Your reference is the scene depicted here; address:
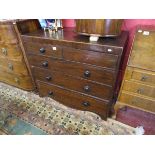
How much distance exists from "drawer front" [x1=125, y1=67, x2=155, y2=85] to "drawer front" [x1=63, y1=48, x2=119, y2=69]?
7.2 inches

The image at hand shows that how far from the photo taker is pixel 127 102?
137 centimetres

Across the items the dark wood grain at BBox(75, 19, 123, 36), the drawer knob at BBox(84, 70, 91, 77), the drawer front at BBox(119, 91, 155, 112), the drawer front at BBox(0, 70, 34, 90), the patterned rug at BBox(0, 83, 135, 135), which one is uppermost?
the dark wood grain at BBox(75, 19, 123, 36)

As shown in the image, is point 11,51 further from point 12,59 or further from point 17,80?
point 17,80

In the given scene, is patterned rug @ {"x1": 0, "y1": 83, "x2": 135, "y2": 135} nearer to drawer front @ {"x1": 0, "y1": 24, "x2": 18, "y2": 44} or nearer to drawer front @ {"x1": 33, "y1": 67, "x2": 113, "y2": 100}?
drawer front @ {"x1": 33, "y1": 67, "x2": 113, "y2": 100}

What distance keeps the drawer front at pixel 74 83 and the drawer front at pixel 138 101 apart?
6.0 inches

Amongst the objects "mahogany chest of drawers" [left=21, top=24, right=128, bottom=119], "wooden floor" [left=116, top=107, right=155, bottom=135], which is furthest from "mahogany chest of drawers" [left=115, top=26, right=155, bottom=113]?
"wooden floor" [left=116, top=107, right=155, bottom=135]

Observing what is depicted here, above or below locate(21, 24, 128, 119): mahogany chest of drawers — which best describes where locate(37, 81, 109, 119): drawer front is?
below

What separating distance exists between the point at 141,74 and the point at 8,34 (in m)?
1.43

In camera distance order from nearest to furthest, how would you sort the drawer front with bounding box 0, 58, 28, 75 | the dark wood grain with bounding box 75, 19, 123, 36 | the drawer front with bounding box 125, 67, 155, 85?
the dark wood grain with bounding box 75, 19, 123, 36, the drawer front with bounding box 125, 67, 155, 85, the drawer front with bounding box 0, 58, 28, 75

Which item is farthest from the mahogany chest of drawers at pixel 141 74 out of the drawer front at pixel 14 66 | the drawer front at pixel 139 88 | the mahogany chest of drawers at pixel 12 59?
the drawer front at pixel 14 66

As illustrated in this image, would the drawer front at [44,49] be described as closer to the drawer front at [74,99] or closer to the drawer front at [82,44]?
the drawer front at [82,44]

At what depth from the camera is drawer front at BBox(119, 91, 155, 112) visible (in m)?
1.26
